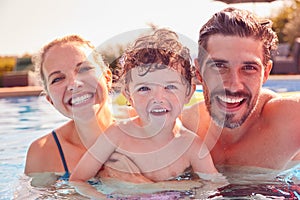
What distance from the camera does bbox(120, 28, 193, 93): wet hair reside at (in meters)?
2.54

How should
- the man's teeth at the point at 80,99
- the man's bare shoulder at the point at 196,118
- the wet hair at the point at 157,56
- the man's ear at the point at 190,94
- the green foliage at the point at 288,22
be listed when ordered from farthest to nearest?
the green foliage at the point at 288,22, the man's bare shoulder at the point at 196,118, the man's teeth at the point at 80,99, the man's ear at the point at 190,94, the wet hair at the point at 157,56

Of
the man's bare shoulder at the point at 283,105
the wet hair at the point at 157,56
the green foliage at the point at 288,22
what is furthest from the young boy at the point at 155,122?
the green foliage at the point at 288,22

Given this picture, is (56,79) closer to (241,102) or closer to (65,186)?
(65,186)

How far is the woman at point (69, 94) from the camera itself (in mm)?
2908

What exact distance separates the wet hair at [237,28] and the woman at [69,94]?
0.68 metres

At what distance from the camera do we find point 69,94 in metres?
2.91

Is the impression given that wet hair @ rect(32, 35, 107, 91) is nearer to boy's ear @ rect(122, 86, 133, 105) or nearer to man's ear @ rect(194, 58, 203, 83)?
boy's ear @ rect(122, 86, 133, 105)

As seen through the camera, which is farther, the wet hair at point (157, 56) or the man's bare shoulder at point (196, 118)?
the man's bare shoulder at point (196, 118)

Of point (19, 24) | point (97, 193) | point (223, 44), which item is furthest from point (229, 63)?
point (19, 24)

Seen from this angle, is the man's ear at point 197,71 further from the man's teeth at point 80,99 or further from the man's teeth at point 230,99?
the man's teeth at point 80,99

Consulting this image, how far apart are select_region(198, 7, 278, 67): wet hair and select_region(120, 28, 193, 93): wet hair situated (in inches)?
6.7

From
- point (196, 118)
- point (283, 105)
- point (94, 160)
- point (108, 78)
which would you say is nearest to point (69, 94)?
point (108, 78)

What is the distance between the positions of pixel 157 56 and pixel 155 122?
0.37 metres

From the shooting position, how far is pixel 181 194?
8.22 ft
